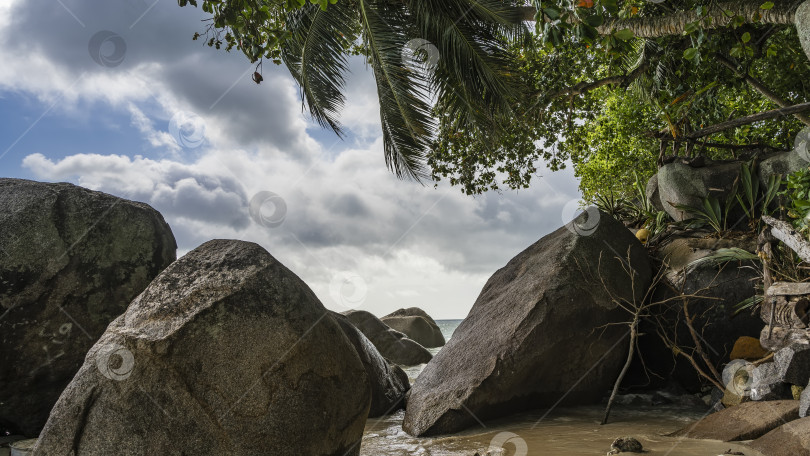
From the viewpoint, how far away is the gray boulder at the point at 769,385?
5.04m

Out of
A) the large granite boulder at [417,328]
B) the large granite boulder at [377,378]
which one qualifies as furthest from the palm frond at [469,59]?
the large granite boulder at [417,328]

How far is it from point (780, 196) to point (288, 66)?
790 centimetres

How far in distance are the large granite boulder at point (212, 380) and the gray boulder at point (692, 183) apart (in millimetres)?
6620

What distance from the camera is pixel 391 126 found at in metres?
9.52

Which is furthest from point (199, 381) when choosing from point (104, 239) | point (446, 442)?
point (104, 239)

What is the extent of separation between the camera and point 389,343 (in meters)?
12.9

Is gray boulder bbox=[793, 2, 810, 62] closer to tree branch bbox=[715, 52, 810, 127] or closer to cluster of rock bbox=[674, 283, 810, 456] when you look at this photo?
cluster of rock bbox=[674, 283, 810, 456]

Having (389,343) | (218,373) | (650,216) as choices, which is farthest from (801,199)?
(389,343)

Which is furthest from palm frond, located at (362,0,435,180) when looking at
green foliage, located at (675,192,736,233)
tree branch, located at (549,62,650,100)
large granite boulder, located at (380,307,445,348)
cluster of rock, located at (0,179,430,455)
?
large granite boulder, located at (380,307,445,348)

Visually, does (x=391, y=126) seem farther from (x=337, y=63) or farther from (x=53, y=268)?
(x=53, y=268)

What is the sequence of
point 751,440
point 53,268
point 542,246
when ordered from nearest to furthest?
point 751,440 < point 53,268 < point 542,246

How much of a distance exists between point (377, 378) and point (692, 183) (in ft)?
17.5

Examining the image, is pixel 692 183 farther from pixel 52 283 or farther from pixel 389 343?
pixel 52 283

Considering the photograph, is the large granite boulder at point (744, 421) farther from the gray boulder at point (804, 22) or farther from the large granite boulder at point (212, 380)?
the gray boulder at point (804, 22)
